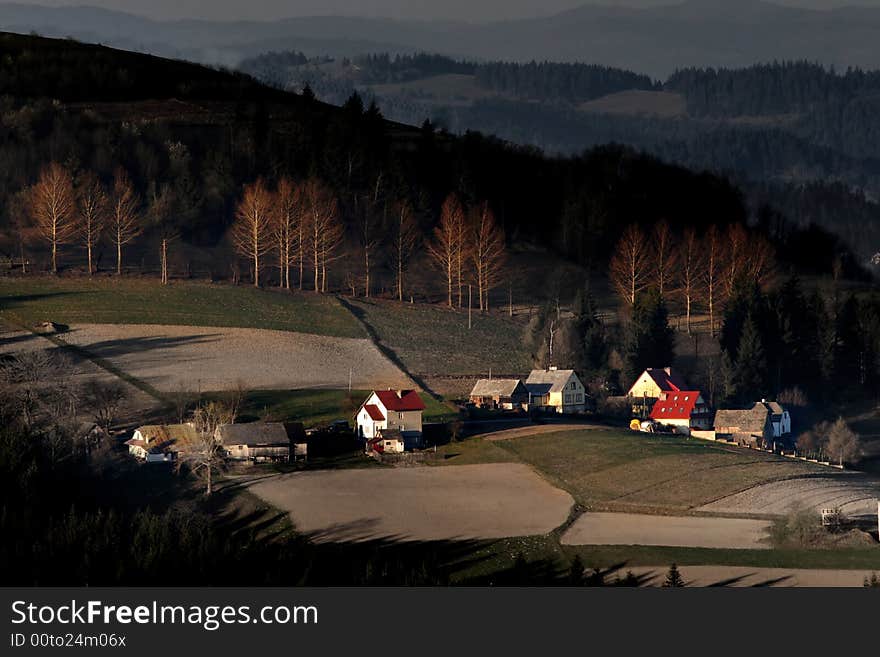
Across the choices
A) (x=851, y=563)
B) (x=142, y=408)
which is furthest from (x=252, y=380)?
(x=851, y=563)

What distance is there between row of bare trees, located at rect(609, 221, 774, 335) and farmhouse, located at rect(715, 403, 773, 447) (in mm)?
16937

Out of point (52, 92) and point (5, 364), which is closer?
point (5, 364)

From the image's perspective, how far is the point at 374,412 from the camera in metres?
79.8

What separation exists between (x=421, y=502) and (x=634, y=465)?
10580 millimetres

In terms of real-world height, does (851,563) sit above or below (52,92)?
below

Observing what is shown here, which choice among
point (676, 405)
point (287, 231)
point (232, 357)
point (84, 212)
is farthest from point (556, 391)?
point (84, 212)

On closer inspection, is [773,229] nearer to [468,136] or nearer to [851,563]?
[468,136]

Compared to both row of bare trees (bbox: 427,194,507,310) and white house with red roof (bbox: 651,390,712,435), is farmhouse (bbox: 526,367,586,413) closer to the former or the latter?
white house with red roof (bbox: 651,390,712,435)

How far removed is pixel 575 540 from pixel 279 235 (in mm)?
51692

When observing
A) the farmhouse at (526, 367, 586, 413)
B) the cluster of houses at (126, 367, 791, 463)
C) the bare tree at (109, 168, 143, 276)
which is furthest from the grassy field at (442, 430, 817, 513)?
the bare tree at (109, 168, 143, 276)

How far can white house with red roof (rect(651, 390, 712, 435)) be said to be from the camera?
8981 centimetres

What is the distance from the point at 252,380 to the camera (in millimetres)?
88125

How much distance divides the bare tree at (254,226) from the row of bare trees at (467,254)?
10.7 meters
